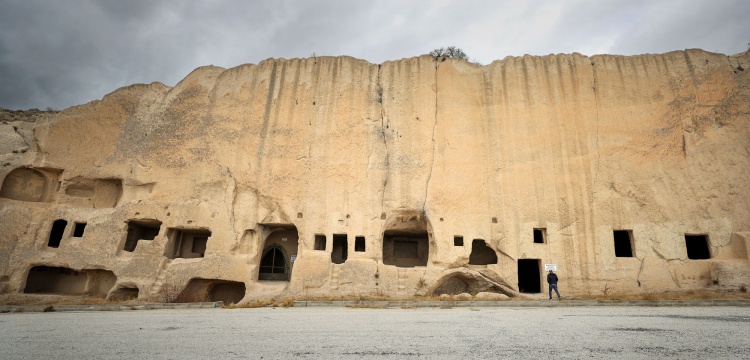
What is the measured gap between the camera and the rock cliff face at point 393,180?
583 inches

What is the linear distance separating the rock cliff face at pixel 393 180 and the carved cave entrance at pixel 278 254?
0.30 ft

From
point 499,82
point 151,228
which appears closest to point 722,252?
point 499,82

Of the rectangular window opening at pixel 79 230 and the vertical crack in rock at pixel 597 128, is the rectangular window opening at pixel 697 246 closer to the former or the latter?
the vertical crack in rock at pixel 597 128

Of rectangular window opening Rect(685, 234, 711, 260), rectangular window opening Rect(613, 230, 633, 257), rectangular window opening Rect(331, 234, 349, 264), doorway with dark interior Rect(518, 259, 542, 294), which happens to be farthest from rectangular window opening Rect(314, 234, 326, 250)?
rectangular window opening Rect(685, 234, 711, 260)

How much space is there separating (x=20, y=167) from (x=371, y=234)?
16.3 m

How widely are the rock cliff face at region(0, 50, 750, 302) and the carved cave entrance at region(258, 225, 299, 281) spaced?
92 mm

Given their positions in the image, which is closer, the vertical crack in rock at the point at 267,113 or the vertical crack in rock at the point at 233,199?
the vertical crack in rock at the point at 233,199

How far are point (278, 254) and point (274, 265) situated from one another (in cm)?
53

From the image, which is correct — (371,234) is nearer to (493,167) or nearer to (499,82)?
(493,167)

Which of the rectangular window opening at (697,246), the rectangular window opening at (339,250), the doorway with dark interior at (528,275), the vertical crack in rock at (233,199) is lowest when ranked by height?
the doorway with dark interior at (528,275)

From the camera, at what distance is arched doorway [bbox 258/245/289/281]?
18312 millimetres

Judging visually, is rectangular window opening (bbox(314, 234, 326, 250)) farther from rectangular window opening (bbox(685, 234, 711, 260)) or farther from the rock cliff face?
rectangular window opening (bbox(685, 234, 711, 260))

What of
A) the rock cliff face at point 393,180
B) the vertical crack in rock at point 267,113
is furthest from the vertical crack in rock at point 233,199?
the vertical crack in rock at point 267,113

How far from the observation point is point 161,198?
17.2 metres
